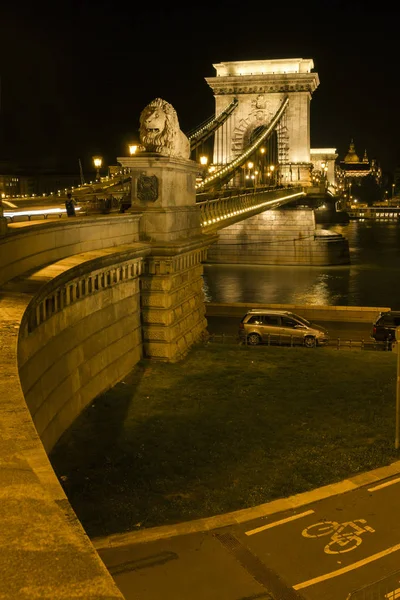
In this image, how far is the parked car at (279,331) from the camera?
2080 cm

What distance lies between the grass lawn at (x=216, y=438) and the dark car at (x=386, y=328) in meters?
5.15

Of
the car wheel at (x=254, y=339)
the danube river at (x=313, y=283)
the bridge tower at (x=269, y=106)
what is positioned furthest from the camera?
the bridge tower at (x=269, y=106)

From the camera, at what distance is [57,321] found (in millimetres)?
10148

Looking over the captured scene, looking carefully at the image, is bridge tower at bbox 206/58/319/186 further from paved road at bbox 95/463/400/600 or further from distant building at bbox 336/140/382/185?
distant building at bbox 336/140/382/185

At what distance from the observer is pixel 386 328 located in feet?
70.3

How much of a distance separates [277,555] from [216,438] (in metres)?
3.95

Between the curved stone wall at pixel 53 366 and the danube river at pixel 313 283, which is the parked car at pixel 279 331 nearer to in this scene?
the curved stone wall at pixel 53 366

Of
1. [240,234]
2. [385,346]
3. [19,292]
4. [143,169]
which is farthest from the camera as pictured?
[240,234]

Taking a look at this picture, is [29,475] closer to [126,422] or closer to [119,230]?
[126,422]

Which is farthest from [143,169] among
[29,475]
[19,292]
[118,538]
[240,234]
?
[240,234]

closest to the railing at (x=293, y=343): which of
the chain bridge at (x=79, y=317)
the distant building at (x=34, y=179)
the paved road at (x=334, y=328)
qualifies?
the paved road at (x=334, y=328)

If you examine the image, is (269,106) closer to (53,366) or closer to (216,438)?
(216,438)

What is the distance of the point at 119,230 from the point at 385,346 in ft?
33.2

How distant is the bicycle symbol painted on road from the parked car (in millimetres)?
12994
